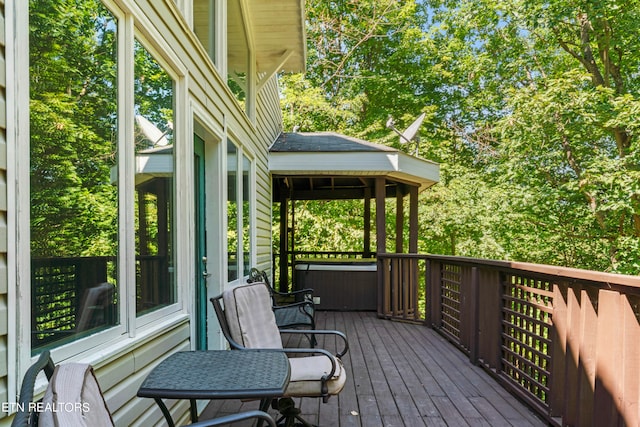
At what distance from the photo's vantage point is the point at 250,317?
264cm

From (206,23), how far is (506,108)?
10500 mm

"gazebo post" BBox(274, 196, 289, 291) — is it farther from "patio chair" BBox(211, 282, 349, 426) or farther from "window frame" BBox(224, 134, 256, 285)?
"patio chair" BBox(211, 282, 349, 426)

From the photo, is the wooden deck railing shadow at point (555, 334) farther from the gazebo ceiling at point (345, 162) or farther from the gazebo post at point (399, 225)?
the gazebo post at point (399, 225)

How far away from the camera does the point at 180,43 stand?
2.48 metres

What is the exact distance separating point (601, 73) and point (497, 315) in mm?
9973

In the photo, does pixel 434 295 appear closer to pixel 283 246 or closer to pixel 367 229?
pixel 367 229

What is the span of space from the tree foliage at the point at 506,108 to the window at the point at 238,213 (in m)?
7.01

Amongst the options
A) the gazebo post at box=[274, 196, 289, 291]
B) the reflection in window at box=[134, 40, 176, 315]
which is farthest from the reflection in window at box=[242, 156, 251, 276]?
the gazebo post at box=[274, 196, 289, 291]

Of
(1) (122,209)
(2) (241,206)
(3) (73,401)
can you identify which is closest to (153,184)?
(1) (122,209)

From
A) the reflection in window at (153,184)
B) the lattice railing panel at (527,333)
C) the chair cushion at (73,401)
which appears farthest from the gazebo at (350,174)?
the chair cushion at (73,401)

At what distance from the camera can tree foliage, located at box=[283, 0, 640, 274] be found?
8523 mm

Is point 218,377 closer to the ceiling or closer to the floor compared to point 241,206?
closer to the floor

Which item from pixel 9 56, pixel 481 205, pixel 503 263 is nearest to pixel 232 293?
pixel 9 56

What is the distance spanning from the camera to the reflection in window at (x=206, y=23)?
302 cm
